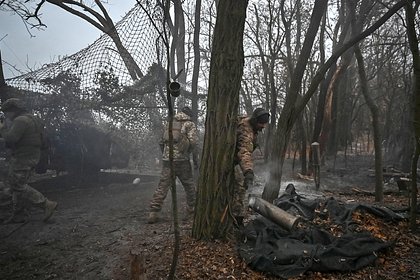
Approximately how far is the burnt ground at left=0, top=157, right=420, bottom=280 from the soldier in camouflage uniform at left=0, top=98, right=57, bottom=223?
264 millimetres

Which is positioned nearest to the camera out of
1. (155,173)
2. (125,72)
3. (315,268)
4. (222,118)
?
(315,268)

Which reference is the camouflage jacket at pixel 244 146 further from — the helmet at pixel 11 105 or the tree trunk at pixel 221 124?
the helmet at pixel 11 105

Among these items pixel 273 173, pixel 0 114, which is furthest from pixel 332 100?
pixel 0 114

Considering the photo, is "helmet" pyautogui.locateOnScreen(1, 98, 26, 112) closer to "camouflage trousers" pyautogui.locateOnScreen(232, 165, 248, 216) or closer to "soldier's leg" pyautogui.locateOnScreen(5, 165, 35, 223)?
"soldier's leg" pyautogui.locateOnScreen(5, 165, 35, 223)

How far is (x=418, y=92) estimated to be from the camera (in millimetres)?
3762

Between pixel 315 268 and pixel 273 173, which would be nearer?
pixel 315 268

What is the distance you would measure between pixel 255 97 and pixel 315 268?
41.0ft

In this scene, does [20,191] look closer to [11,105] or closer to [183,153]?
[11,105]

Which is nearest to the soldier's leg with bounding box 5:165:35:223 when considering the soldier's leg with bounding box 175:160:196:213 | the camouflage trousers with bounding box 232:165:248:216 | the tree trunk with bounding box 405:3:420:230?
the soldier's leg with bounding box 175:160:196:213

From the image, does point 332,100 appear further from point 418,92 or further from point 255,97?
point 418,92

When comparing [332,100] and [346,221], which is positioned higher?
[332,100]

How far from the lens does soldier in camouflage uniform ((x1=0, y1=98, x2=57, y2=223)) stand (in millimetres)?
4805

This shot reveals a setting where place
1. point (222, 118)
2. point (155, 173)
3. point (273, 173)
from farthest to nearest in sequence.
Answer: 1. point (155, 173)
2. point (273, 173)
3. point (222, 118)

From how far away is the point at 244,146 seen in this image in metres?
3.96
